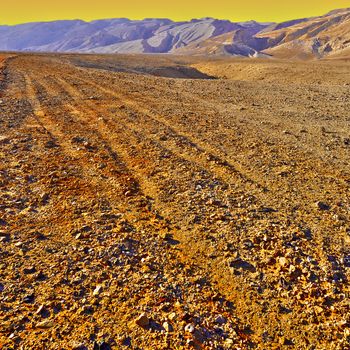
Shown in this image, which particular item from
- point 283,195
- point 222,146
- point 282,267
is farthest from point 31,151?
point 282,267

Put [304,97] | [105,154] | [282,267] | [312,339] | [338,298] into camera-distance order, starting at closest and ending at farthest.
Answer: [312,339]
[338,298]
[282,267]
[105,154]
[304,97]

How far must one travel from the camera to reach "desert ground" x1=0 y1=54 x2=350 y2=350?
4113mm

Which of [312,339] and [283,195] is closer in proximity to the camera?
[312,339]

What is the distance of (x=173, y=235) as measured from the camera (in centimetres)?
580

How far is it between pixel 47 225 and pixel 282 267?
375cm

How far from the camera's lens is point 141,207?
6676mm

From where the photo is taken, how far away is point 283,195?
23.1 ft

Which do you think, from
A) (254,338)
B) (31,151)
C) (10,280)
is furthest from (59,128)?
(254,338)

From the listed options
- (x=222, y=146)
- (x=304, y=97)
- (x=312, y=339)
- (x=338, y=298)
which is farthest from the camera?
(x=304, y=97)

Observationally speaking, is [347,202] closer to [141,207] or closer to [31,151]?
[141,207]

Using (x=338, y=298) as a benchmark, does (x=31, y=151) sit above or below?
above

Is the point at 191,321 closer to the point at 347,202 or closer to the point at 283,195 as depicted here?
the point at 283,195

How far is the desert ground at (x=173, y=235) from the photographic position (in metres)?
4.11

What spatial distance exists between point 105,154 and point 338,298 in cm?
642
